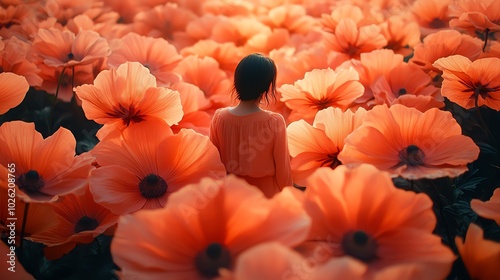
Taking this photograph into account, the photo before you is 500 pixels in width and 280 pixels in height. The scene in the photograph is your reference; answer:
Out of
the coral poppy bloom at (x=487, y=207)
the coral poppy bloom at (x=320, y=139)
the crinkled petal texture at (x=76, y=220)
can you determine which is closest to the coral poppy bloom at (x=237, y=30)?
the coral poppy bloom at (x=320, y=139)

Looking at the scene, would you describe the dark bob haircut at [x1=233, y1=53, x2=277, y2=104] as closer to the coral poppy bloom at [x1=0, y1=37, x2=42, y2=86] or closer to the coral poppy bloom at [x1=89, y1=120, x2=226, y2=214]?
the coral poppy bloom at [x1=89, y1=120, x2=226, y2=214]

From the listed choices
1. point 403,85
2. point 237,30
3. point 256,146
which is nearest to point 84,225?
point 256,146

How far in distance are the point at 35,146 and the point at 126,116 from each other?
205 millimetres

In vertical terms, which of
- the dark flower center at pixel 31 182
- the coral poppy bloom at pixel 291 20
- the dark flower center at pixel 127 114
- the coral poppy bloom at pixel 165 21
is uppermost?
the dark flower center at pixel 127 114

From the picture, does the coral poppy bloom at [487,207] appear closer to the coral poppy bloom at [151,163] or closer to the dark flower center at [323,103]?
the coral poppy bloom at [151,163]

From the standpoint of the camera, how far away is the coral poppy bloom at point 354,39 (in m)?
1.78

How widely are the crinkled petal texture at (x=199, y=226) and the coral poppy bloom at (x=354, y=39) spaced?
1.16m

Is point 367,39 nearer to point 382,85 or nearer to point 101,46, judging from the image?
point 382,85

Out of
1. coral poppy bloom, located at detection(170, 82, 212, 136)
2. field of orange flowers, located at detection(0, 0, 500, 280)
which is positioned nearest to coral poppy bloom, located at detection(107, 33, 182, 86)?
field of orange flowers, located at detection(0, 0, 500, 280)

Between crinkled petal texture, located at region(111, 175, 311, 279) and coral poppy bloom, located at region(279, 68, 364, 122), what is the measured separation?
2.29 feet

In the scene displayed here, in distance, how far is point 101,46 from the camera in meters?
1.61

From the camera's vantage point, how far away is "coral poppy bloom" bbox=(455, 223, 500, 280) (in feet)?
2.45

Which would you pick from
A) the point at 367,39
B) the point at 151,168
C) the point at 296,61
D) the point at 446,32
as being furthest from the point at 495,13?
the point at 151,168

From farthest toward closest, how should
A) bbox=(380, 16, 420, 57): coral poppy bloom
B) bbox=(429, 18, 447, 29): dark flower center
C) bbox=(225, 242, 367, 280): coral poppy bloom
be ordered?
1. bbox=(429, 18, 447, 29): dark flower center
2. bbox=(380, 16, 420, 57): coral poppy bloom
3. bbox=(225, 242, 367, 280): coral poppy bloom
